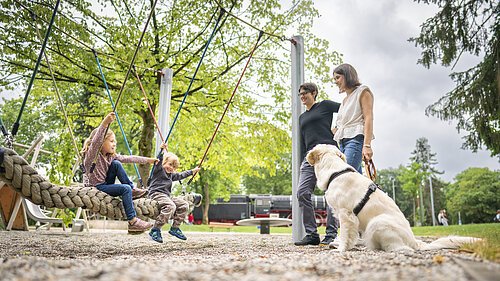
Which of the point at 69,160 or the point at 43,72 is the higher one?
the point at 43,72

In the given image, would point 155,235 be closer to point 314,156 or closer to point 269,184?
point 314,156

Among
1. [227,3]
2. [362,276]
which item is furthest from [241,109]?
[362,276]

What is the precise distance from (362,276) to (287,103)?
869 centimetres

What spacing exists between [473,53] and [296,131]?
253 inches

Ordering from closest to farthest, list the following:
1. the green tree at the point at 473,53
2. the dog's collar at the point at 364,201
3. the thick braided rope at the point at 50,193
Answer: the dog's collar at the point at 364,201, the thick braided rope at the point at 50,193, the green tree at the point at 473,53

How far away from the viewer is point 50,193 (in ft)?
11.6

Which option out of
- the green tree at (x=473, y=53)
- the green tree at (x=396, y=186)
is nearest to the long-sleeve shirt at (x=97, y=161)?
the green tree at (x=473, y=53)

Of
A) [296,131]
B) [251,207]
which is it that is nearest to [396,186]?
[251,207]

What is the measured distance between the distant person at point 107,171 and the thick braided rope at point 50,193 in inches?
3.9

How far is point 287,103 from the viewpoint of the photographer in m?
10.1

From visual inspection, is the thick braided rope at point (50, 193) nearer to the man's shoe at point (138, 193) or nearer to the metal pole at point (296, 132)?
the man's shoe at point (138, 193)

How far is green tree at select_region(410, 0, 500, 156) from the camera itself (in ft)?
28.4

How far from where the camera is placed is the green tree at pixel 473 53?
8.65 metres

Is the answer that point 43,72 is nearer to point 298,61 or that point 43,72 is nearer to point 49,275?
point 298,61
